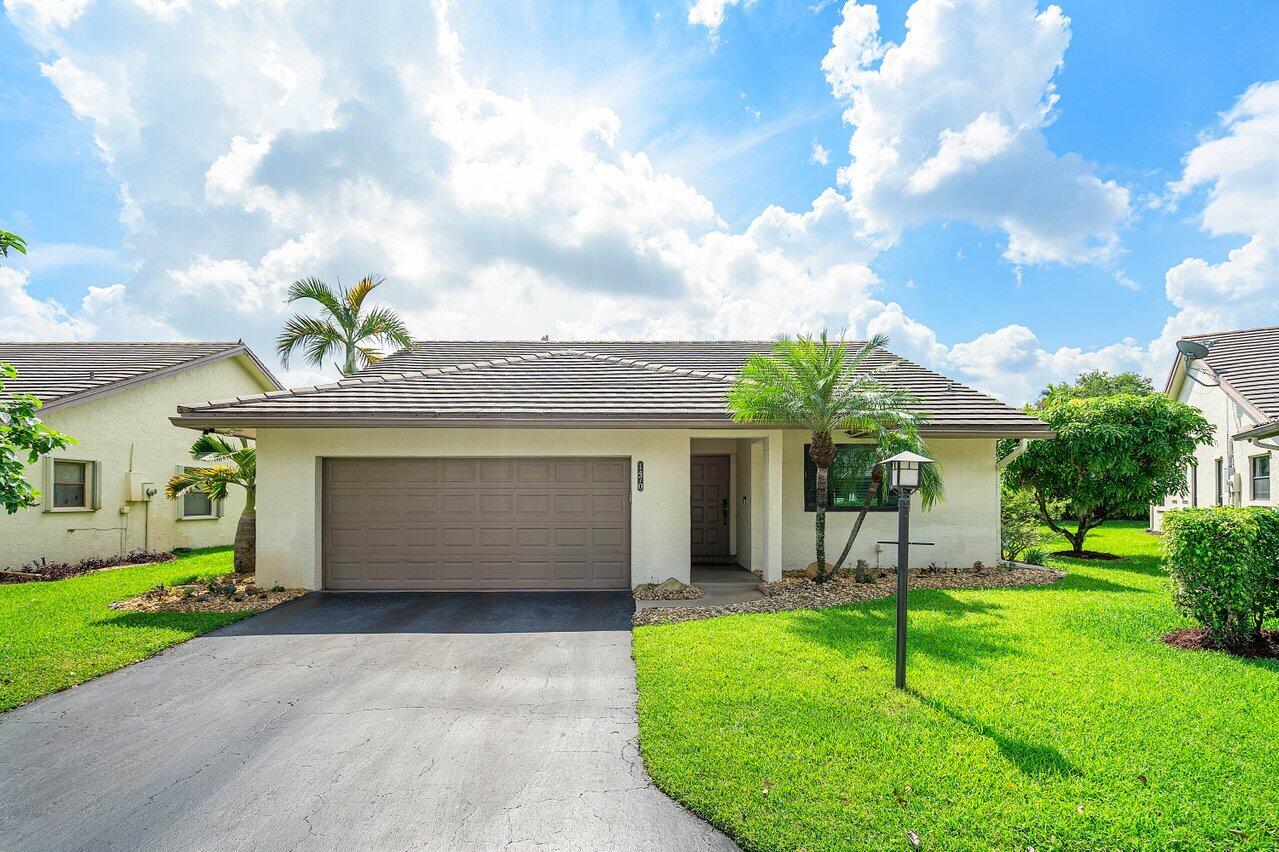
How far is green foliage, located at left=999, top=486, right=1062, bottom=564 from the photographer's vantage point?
38.1 ft

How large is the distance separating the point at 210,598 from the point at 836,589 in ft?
31.8

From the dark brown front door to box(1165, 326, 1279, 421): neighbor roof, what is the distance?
430 inches

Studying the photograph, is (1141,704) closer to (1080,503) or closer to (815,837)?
(815,837)

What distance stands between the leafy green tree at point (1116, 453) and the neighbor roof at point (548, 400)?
3634mm

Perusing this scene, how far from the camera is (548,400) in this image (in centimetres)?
985

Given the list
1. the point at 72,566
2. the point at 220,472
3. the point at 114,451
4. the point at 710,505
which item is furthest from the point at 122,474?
the point at 710,505

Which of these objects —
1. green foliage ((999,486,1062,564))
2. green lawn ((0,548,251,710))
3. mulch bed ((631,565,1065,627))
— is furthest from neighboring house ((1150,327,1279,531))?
green lawn ((0,548,251,710))

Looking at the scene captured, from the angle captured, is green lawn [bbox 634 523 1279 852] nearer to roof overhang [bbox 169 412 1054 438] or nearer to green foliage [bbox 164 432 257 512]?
roof overhang [bbox 169 412 1054 438]

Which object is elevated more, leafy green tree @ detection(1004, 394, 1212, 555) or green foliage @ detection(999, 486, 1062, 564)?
leafy green tree @ detection(1004, 394, 1212, 555)

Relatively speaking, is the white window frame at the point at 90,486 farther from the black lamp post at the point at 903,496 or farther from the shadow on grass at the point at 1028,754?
the shadow on grass at the point at 1028,754

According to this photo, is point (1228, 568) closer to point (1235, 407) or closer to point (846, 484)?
point (846, 484)

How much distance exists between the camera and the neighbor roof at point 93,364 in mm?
12693

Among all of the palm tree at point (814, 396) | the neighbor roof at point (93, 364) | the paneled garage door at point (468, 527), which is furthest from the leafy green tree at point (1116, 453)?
the neighbor roof at point (93, 364)

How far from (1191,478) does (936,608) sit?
16.6 m
